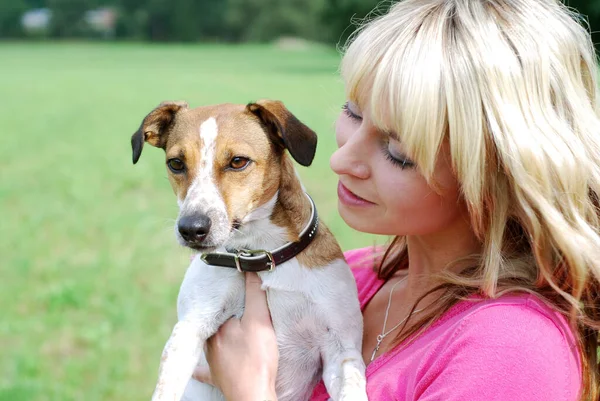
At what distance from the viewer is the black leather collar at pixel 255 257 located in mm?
2795

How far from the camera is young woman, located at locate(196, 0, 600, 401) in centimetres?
197

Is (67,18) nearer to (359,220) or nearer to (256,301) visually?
(256,301)

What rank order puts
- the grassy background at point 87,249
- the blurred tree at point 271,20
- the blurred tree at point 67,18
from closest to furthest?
the grassy background at point 87,249, the blurred tree at point 67,18, the blurred tree at point 271,20

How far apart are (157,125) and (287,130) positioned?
27.7 inches

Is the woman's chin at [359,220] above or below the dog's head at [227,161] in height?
above

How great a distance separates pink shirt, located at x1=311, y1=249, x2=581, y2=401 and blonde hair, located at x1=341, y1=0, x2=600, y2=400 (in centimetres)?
9

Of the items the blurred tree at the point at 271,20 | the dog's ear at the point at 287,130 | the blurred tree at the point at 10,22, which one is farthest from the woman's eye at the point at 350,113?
the blurred tree at the point at 271,20

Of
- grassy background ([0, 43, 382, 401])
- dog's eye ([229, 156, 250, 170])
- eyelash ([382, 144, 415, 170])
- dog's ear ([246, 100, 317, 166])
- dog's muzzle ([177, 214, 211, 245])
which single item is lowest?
grassy background ([0, 43, 382, 401])

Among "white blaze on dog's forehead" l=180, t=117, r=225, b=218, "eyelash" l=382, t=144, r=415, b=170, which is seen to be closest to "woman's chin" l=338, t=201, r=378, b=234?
"eyelash" l=382, t=144, r=415, b=170

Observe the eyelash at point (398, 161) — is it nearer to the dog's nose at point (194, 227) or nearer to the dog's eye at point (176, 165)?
the dog's nose at point (194, 227)

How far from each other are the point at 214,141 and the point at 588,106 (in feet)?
4.69

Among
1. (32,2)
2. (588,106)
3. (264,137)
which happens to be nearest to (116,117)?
(264,137)

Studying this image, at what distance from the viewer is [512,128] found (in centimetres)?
205

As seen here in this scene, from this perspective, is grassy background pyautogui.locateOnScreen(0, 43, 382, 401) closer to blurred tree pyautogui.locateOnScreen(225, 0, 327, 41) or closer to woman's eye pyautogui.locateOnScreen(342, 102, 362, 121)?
woman's eye pyautogui.locateOnScreen(342, 102, 362, 121)
